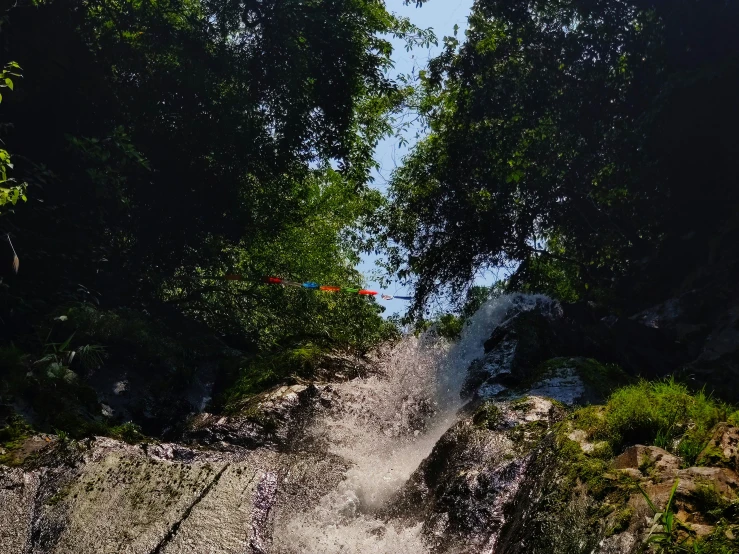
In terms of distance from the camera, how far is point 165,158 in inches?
612

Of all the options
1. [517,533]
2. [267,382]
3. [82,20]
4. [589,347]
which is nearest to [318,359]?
[267,382]

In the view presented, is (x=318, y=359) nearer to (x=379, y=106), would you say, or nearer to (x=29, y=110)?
(x=29, y=110)

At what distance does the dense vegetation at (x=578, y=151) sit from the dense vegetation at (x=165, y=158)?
2.35 m

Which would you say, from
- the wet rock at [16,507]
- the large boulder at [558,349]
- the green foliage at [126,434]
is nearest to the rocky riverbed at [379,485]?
the wet rock at [16,507]

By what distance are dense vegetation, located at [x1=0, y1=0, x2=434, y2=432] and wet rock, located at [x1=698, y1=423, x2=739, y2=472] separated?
7342mm

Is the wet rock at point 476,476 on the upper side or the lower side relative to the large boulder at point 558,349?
lower

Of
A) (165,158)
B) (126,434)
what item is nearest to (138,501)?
(126,434)

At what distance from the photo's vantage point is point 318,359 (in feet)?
39.4

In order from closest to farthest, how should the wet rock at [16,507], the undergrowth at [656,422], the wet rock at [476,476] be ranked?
the undergrowth at [656,422]
the wet rock at [16,507]
the wet rock at [476,476]

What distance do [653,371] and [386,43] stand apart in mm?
10860

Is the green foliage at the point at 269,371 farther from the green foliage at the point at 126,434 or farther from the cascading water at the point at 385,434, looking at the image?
the green foliage at the point at 126,434

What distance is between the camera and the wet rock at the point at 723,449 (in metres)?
3.91

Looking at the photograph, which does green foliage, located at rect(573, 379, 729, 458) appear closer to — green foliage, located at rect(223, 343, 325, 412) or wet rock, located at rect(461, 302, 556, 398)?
wet rock, located at rect(461, 302, 556, 398)

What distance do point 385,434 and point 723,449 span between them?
6394 millimetres
